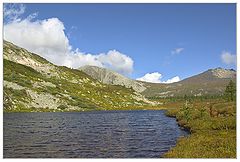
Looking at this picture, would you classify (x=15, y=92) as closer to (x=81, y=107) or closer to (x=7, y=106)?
(x=7, y=106)

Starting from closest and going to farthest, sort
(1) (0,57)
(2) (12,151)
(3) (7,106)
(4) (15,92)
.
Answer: (1) (0,57) < (2) (12,151) < (3) (7,106) < (4) (15,92)

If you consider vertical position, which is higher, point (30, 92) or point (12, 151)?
point (30, 92)

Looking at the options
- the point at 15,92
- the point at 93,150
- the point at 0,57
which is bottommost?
the point at 93,150

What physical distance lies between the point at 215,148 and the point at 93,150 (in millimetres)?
14178

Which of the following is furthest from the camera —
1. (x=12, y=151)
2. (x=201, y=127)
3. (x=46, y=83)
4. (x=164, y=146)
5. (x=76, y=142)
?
(x=46, y=83)

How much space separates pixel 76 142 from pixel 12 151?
9982 mm

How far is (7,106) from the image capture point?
135m

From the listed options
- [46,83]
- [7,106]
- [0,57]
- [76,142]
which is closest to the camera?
[0,57]

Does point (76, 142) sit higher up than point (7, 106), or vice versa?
point (7, 106)

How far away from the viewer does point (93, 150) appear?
130 ft

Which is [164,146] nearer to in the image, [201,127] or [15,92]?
[201,127]

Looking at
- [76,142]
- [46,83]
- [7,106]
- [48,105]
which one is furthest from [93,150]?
[46,83]

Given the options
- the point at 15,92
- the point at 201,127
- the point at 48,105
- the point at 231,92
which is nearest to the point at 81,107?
the point at 48,105

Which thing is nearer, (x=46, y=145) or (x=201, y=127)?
(x=46, y=145)
